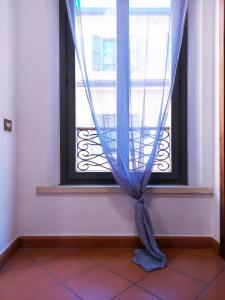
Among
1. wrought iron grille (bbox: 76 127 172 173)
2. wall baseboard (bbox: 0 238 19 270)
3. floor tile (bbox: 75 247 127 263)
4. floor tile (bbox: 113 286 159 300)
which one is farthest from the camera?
wrought iron grille (bbox: 76 127 172 173)

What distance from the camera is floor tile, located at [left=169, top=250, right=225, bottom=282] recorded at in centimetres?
138

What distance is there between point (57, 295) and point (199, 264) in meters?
0.94

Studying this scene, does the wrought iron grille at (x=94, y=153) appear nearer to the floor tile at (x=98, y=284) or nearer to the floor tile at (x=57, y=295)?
the floor tile at (x=98, y=284)

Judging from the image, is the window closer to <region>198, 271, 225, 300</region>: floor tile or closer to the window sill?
the window sill

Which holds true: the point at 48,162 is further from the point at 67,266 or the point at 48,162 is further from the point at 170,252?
the point at 170,252

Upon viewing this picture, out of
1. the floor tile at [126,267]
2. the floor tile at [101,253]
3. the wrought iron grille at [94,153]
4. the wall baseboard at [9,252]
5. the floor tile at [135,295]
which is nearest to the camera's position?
the floor tile at [135,295]

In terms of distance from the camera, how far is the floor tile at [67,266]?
4.57 feet

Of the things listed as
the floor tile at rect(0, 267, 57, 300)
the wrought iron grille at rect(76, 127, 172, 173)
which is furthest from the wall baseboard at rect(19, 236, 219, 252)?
the wrought iron grille at rect(76, 127, 172, 173)

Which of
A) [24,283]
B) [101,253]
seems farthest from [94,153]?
[24,283]

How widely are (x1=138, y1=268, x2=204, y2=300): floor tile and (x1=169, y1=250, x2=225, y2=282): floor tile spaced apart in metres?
0.08

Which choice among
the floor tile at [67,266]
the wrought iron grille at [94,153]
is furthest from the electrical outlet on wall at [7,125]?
the floor tile at [67,266]

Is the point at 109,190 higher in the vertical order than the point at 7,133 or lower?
lower

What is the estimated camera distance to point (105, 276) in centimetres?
137

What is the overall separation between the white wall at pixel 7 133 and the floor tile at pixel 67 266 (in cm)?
36
